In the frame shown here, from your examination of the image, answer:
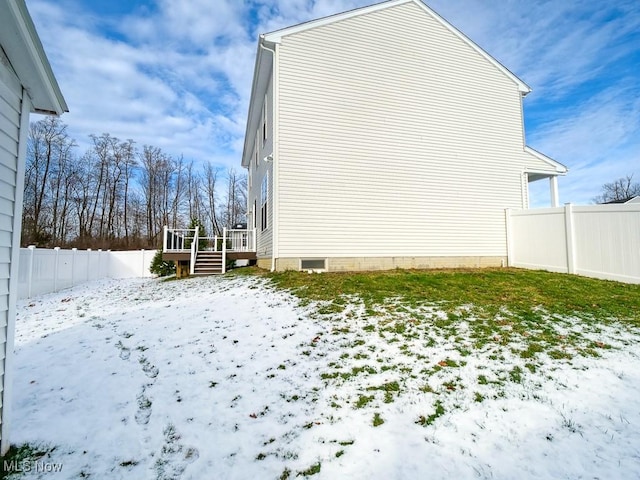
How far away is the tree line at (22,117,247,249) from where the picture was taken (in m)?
23.4

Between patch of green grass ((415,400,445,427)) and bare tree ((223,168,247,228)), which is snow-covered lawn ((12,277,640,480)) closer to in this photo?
patch of green grass ((415,400,445,427))

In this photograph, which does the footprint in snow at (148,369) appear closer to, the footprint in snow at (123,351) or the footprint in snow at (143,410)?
the footprint in snow at (123,351)

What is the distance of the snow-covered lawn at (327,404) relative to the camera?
246cm

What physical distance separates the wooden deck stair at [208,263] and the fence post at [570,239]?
11.1 meters

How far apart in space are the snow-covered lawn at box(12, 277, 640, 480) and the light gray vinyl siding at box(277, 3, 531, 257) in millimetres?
4791

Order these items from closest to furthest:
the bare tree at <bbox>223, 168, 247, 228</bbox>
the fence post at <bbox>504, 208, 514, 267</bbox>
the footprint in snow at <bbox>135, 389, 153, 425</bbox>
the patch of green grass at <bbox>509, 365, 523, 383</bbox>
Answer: the footprint in snow at <bbox>135, 389, 153, 425</bbox> < the patch of green grass at <bbox>509, 365, 523, 383</bbox> < the fence post at <bbox>504, 208, 514, 267</bbox> < the bare tree at <bbox>223, 168, 247, 228</bbox>

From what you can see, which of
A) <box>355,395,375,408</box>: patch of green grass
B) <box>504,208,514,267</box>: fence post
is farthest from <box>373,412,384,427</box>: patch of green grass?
<box>504,208,514,267</box>: fence post

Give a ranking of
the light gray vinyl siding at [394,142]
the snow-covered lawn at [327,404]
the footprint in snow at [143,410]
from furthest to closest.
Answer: the light gray vinyl siding at [394,142] < the footprint in snow at [143,410] < the snow-covered lawn at [327,404]

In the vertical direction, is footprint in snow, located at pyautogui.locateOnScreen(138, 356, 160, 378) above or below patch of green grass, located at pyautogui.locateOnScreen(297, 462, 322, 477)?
above

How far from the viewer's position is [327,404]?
3.20m

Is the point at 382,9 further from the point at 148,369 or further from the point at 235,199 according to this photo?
the point at 235,199

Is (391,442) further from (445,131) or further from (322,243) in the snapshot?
(445,131)

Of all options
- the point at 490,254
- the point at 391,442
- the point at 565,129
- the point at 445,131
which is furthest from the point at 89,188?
the point at 565,129

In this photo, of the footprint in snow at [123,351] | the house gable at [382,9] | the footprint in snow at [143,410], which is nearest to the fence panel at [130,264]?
the house gable at [382,9]
